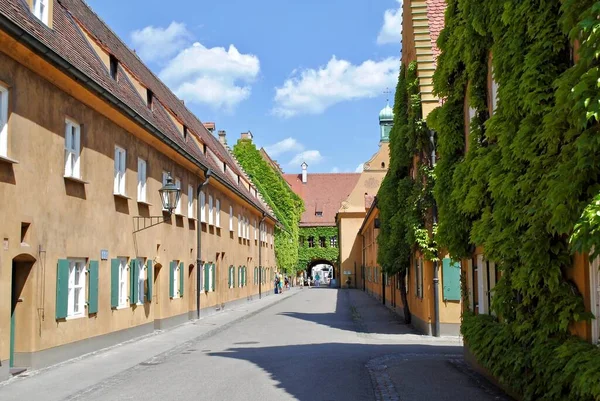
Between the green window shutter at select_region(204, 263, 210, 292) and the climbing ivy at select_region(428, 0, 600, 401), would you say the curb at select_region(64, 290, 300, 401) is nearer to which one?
the green window shutter at select_region(204, 263, 210, 292)

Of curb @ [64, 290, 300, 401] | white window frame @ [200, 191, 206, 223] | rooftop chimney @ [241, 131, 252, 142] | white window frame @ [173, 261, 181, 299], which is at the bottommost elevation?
curb @ [64, 290, 300, 401]

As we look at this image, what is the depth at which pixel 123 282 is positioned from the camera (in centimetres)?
1822

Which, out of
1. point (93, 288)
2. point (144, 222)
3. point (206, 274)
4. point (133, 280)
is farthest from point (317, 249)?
point (93, 288)

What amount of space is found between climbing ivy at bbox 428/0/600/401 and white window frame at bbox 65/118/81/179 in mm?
8151

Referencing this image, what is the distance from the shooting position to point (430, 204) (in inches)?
789

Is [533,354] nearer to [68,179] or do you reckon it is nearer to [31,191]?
[31,191]

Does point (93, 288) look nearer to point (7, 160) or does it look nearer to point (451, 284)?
point (7, 160)

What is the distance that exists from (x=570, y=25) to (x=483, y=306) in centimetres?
709

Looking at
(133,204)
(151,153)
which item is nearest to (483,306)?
(133,204)

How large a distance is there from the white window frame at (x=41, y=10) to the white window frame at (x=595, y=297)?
11.8m

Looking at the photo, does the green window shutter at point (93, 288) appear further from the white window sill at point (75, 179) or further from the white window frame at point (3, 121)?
the white window frame at point (3, 121)

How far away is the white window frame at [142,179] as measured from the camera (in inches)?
780

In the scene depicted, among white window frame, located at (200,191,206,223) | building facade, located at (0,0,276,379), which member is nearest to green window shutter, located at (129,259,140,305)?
building facade, located at (0,0,276,379)

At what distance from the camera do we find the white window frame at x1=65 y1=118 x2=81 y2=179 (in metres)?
14.4
